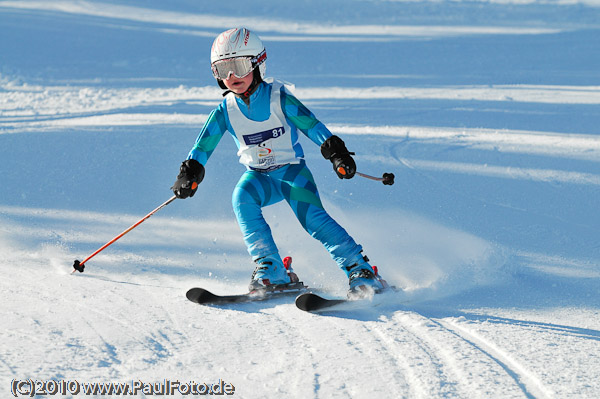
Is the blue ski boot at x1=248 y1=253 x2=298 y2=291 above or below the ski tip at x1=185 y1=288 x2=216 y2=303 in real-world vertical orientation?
above

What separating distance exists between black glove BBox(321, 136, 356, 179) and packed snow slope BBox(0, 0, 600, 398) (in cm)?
69

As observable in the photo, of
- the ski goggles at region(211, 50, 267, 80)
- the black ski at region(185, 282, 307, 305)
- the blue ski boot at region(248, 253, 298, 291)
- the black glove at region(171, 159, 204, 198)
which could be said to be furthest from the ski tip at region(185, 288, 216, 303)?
the ski goggles at region(211, 50, 267, 80)

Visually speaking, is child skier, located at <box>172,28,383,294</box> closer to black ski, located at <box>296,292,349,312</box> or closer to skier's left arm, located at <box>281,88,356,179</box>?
skier's left arm, located at <box>281,88,356,179</box>

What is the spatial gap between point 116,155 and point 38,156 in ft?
2.39

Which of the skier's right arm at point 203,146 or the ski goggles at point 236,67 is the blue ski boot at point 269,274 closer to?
the skier's right arm at point 203,146

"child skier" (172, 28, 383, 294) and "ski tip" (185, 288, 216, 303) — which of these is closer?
"ski tip" (185, 288, 216, 303)

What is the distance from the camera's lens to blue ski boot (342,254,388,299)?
380 cm

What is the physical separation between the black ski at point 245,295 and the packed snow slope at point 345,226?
7cm

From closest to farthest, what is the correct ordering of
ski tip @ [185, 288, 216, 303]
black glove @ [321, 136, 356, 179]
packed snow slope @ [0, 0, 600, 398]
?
packed snow slope @ [0, 0, 600, 398], ski tip @ [185, 288, 216, 303], black glove @ [321, 136, 356, 179]

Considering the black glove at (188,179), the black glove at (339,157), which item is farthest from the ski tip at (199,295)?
the black glove at (339,157)

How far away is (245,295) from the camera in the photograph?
3.83m

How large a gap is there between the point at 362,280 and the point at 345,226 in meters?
1.26

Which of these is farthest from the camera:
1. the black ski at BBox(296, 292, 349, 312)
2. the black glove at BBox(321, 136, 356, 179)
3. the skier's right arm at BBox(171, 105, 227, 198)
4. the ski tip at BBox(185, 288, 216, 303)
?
the skier's right arm at BBox(171, 105, 227, 198)

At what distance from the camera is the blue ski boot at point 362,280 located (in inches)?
149
